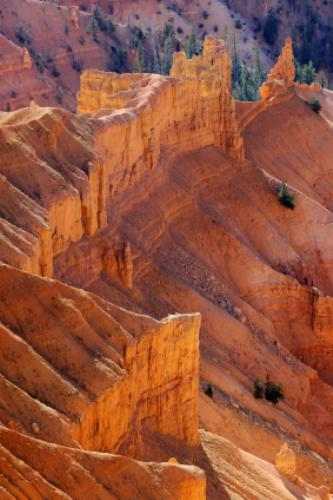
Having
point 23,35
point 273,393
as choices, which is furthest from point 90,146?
point 23,35

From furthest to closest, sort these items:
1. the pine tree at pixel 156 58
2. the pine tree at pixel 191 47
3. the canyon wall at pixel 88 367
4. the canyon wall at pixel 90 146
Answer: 1. the pine tree at pixel 191 47
2. the pine tree at pixel 156 58
3. the canyon wall at pixel 90 146
4. the canyon wall at pixel 88 367

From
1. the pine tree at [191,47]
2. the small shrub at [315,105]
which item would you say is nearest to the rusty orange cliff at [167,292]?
the small shrub at [315,105]

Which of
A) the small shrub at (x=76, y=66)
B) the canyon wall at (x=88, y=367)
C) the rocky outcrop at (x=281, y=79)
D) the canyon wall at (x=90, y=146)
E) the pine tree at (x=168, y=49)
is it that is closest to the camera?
the canyon wall at (x=88, y=367)

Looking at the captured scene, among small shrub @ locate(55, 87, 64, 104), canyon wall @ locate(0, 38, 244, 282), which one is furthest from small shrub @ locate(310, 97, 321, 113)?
small shrub @ locate(55, 87, 64, 104)

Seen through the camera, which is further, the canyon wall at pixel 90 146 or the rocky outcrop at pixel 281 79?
the rocky outcrop at pixel 281 79

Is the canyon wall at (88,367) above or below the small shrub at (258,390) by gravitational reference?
above

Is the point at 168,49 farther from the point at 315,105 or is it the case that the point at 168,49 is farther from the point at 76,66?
the point at 315,105

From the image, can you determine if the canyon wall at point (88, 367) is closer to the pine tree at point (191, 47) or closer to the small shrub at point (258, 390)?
the small shrub at point (258, 390)
